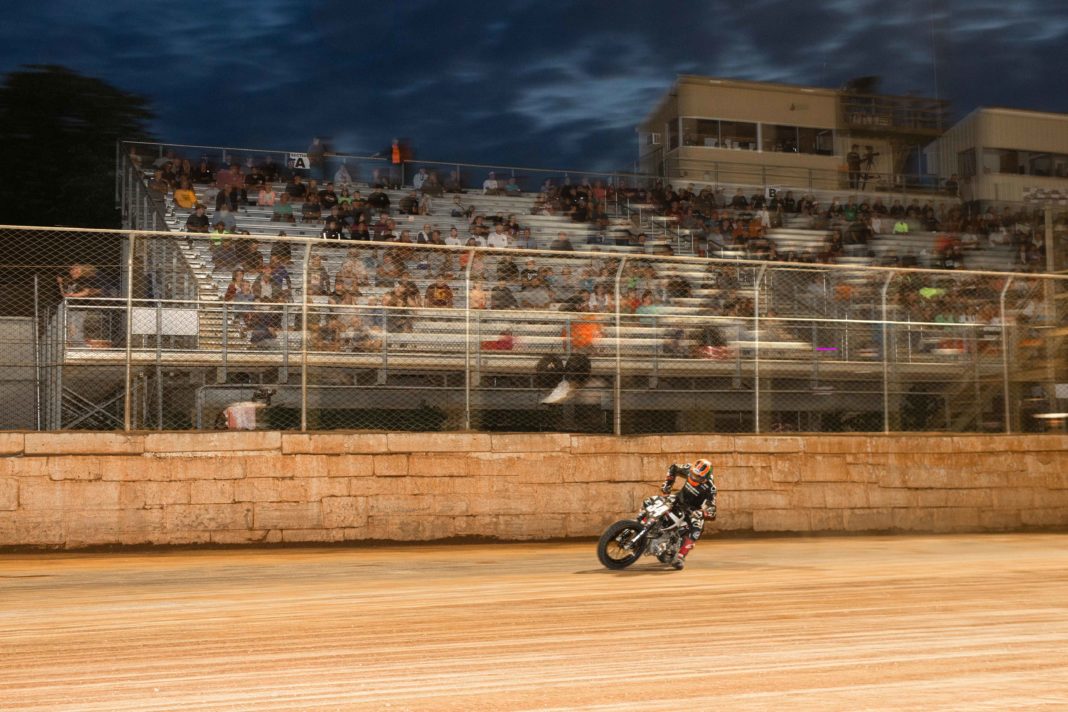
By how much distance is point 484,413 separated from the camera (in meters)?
11.3

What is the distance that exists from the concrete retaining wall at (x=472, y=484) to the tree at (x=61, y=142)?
2126 cm

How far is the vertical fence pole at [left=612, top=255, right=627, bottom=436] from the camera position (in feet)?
37.8

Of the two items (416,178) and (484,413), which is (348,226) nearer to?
(416,178)

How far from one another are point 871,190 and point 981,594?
19.5 meters

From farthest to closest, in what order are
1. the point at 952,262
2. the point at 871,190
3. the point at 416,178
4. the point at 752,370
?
the point at 871,190 → the point at 952,262 → the point at 416,178 → the point at 752,370

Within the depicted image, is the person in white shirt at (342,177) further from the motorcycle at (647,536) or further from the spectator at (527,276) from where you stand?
the motorcycle at (647,536)

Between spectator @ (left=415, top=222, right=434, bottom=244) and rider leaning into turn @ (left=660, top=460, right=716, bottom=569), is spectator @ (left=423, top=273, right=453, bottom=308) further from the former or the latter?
spectator @ (left=415, top=222, right=434, bottom=244)

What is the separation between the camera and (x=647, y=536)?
29.9 ft

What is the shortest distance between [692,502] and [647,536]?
50 centimetres

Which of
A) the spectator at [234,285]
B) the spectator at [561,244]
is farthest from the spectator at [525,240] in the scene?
the spectator at [234,285]

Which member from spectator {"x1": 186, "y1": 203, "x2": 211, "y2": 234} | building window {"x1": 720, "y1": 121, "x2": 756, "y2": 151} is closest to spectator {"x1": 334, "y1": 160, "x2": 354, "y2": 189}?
spectator {"x1": 186, "y1": 203, "x2": 211, "y2": 234}

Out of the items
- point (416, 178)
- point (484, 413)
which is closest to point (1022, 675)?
point (484, 413)

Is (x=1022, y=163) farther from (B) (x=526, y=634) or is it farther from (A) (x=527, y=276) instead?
(B) (x=526, y=634)

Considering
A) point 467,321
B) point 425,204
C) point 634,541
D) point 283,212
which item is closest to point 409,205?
point 425,204
